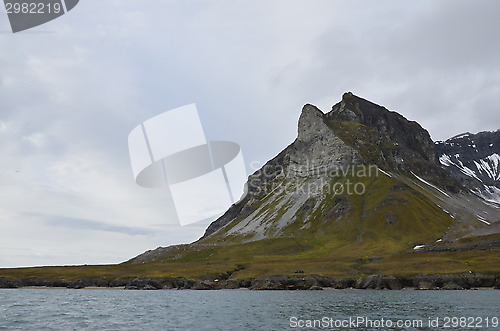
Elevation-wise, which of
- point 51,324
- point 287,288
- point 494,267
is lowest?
point 494,267

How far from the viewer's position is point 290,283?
401 feet

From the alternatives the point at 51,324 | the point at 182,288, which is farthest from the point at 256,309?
the point at 182,288

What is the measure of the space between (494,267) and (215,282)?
76.8 metres

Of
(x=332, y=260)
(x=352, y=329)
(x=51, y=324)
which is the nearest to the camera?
(x=352, y=329)

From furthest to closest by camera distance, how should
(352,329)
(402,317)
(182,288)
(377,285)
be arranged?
(182,288)
(377,285)
(402,317)
(352,329)

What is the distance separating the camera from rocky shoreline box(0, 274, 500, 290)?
10988 cm

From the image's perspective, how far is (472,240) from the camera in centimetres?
17012

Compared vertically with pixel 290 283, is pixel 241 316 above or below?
above

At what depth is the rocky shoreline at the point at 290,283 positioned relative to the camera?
4326 inches

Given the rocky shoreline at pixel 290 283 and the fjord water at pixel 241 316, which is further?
the rocky shoreline at pixel 290 283

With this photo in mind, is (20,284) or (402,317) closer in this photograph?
(402,317)

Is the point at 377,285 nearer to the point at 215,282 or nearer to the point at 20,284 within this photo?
the point at 215,282

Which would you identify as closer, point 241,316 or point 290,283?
point 241,316

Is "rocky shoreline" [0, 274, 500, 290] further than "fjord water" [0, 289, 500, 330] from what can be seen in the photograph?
Yes
